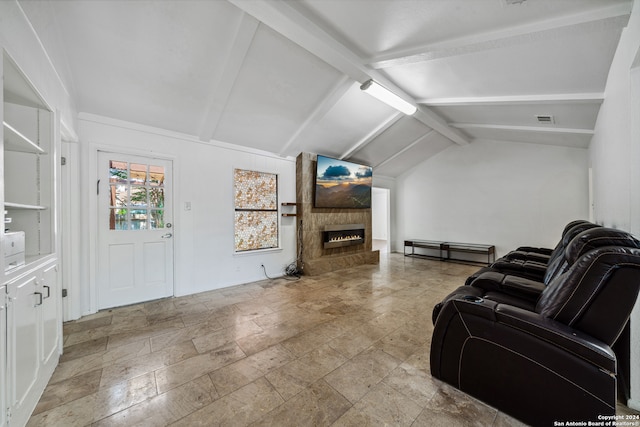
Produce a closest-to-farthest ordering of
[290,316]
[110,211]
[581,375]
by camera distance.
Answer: [581,375]
[290,316]
[110,211]

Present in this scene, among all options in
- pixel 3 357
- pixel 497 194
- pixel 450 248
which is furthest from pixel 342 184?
pixel 3 357

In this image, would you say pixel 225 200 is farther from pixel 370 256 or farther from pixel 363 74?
pixel 370 256

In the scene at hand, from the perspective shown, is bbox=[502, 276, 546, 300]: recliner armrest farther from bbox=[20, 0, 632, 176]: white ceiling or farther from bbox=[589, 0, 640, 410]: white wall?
bbox=[20, 0, 632, 176]: white ceiling

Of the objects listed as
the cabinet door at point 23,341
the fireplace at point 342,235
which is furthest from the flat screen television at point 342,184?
the cabinet door at point 23,341

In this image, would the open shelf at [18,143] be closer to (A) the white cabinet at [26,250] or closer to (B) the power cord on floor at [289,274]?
(A) the white cabinet at [26,250]

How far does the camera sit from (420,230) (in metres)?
7.18

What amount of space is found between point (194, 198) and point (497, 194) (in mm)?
6685

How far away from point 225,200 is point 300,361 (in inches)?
116

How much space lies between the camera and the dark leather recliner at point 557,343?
3.94ft

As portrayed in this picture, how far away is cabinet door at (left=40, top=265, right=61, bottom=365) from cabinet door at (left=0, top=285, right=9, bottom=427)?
590mm

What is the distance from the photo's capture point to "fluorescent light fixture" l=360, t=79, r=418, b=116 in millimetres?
3146

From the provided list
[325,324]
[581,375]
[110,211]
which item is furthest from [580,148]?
[110,211]

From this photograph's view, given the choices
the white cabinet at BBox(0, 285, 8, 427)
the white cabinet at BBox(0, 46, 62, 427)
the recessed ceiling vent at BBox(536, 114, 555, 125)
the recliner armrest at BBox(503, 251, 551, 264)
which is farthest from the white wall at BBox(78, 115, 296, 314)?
the recessed ceiling vent at BBox(536, 114, 555, 125)

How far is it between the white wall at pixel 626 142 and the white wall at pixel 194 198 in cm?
433
